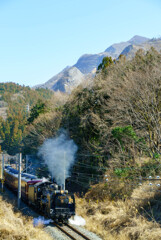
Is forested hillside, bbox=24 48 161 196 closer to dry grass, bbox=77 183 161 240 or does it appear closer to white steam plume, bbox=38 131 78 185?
white steam plume, bbox=38 131 78 185

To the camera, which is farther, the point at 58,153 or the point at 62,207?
the point at 58,153

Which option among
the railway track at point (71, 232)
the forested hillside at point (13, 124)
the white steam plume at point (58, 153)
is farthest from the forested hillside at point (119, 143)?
the forested hillside at point (13, 124)

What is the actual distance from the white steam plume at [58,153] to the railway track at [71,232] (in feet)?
31.2

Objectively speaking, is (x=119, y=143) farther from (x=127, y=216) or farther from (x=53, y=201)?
Answer: (x=53, y=201)

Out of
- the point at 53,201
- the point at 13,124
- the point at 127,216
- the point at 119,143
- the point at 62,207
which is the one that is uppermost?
the point at 13,124

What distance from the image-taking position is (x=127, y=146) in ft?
76.7

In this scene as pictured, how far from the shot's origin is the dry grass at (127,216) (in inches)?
547

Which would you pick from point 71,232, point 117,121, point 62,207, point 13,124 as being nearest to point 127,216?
point 71,232

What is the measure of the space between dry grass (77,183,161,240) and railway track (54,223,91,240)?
48.8 inches

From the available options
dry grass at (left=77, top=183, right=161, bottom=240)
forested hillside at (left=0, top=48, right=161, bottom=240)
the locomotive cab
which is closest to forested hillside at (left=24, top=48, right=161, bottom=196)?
forested hillside at (left=0, top=48, right=161, bottom=240)

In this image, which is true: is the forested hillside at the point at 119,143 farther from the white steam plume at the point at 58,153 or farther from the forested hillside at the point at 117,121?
the white steam plume at the point at 58,153

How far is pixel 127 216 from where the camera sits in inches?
642

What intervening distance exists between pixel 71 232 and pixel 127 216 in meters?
3.96

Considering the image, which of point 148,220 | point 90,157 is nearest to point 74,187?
point 90,157
